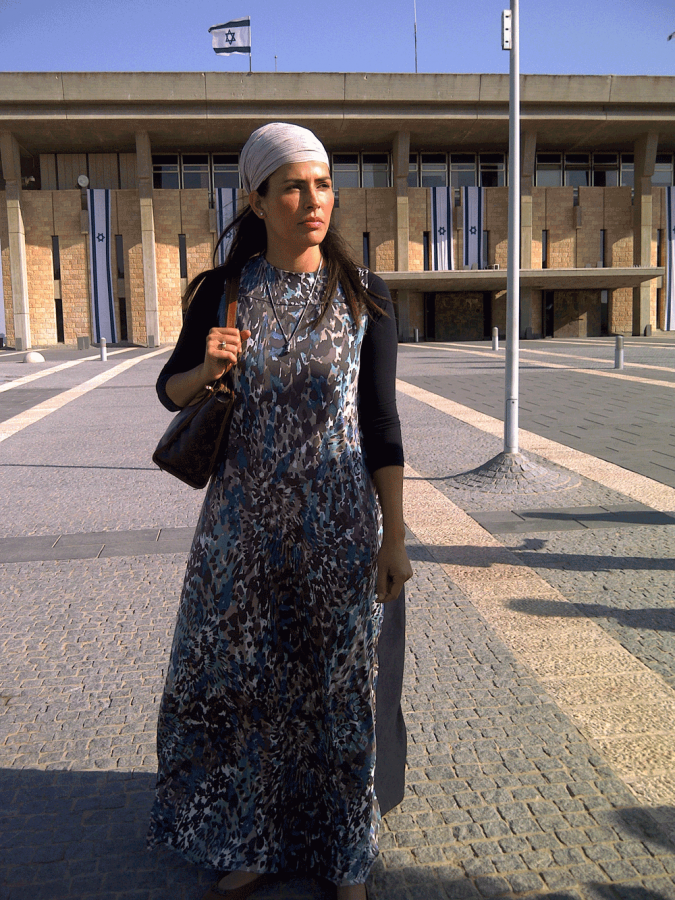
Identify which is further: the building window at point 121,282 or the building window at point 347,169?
the building window at point 347,169

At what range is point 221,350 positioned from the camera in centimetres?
182

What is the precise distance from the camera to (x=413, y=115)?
3512 centimetres

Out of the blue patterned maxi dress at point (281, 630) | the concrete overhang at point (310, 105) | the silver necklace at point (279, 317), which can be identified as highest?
the concrete overhang at point (310, 105)

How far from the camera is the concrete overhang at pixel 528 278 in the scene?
35.8m

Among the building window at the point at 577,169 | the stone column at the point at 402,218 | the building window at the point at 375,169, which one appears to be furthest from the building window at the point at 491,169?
the building window at the point at 375,169

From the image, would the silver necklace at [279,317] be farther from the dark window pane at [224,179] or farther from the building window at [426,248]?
the dark window pane at [224,179]

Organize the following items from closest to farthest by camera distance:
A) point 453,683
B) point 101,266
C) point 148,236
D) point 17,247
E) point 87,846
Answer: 1. point 87,846
2. point 453,683
3. point 17,247
4. point 148,236
5. point 101,266

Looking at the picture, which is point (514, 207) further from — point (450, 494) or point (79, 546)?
point (79, 546)

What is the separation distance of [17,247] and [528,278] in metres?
21.9

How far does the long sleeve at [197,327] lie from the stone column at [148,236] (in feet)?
117

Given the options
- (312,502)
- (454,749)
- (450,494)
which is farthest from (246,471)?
(450,494)

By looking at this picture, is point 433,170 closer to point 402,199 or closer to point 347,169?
point 402,199

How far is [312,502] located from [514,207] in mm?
5225

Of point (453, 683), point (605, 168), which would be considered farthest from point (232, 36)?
point (453, 683)
